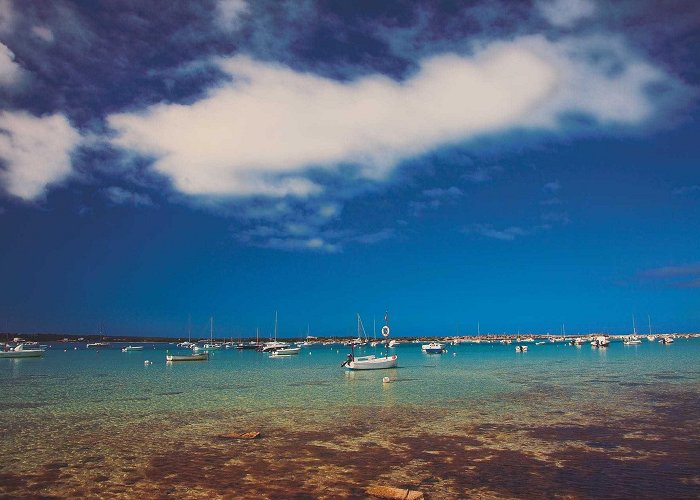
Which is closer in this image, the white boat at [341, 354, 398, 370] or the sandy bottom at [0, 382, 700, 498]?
the sandy bottom at [0, 382, 700, 498]

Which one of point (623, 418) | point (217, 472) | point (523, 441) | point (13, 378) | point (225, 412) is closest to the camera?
point (217, 472)

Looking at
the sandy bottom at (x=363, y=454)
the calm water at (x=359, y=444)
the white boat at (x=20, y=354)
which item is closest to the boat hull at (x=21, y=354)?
the white boat at (x=20, y=354)

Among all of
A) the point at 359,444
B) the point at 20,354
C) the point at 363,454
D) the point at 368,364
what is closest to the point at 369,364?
the point at 368,364

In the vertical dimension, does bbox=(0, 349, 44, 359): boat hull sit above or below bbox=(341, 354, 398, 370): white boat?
above

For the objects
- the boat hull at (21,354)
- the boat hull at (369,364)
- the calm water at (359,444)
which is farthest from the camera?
the boat hull at (21,354)

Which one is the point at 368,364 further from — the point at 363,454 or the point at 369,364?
the point at 363,454

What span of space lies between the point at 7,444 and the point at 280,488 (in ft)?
46.1

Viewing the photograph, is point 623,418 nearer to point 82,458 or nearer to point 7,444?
point 82,458

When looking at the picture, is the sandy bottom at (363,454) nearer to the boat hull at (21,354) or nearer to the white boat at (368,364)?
the white boat at (368,364)

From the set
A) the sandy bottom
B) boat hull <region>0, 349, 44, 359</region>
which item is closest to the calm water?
the sandy bottom

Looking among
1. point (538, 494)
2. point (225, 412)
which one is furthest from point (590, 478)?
point (225, 412)

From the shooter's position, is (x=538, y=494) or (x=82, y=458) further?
(x=82, y=458)

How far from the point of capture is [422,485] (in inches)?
576

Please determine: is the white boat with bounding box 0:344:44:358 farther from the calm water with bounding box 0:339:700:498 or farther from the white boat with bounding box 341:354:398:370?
the calm water with bounding box 0:339:700:498
